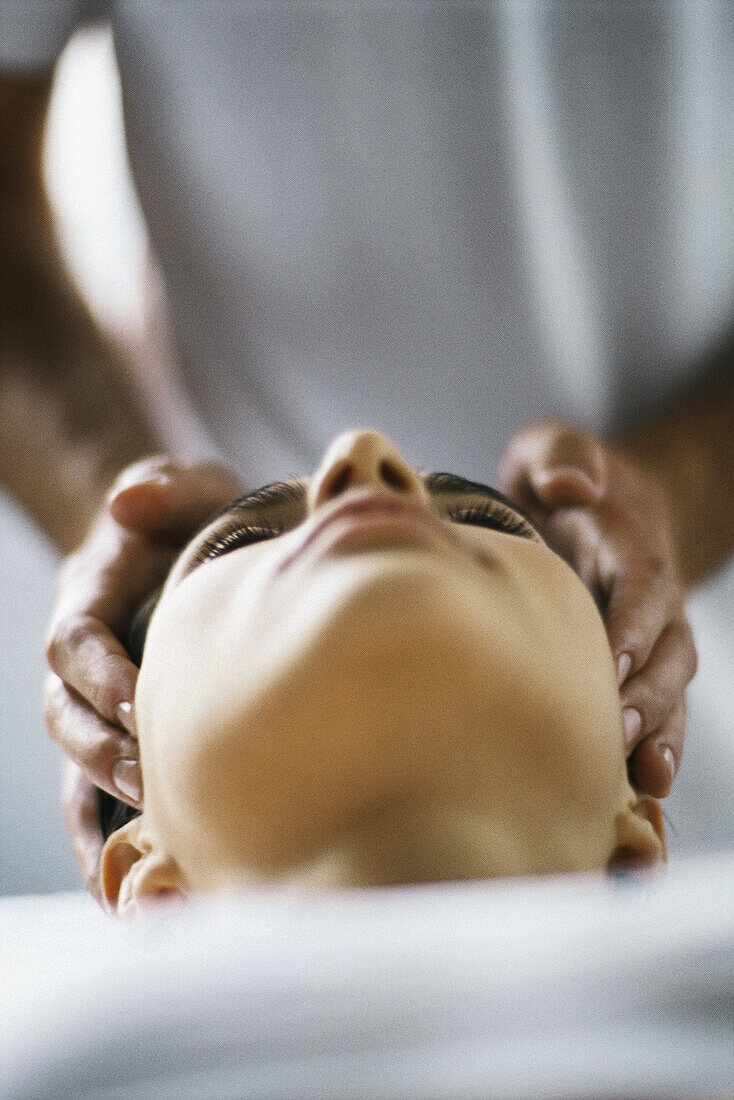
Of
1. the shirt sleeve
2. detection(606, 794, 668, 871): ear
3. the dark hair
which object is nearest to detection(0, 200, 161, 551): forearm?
the shirt sleeve

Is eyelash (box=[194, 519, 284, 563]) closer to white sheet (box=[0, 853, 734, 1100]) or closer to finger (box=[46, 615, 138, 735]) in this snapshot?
finger (box=[46, 615, 138, 735])

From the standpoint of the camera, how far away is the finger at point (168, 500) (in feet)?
2.54

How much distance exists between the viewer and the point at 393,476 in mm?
462

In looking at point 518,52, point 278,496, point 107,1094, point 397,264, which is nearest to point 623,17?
point 518,52

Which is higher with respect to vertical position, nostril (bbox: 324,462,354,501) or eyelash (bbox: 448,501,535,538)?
nostril (bbox: 324,462,354,501)

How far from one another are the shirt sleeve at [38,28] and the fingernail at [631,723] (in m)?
0.80

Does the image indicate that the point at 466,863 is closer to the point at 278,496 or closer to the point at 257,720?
the point at 257,720

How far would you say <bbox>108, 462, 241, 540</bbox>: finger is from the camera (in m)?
0.77

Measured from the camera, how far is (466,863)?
383mm

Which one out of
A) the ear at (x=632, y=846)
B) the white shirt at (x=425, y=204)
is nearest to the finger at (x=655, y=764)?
the ear at (x=632, y=846)

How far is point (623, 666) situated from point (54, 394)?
68cm

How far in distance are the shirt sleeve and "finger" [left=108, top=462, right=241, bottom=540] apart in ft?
1.44

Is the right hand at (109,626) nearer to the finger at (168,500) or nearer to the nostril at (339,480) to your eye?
the finger at (168,500)

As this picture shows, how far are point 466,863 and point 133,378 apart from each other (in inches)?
31.2
